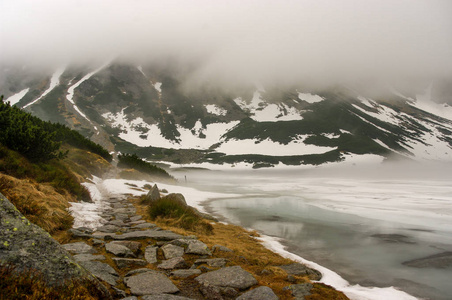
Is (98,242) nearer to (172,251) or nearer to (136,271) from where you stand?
(172,251)

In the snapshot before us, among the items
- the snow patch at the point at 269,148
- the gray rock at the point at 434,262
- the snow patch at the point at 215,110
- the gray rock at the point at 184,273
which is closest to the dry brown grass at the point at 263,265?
the gray rock at the point at 184,273

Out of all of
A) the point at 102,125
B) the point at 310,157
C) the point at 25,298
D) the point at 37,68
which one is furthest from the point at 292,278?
the point at 37,68

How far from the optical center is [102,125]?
423 feet

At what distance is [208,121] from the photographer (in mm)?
158250

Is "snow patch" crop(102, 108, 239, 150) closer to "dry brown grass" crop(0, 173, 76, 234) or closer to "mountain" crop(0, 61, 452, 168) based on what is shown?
"mountain" crop(0, 61, 452, 168)

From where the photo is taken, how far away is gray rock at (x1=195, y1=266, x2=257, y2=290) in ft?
13.3

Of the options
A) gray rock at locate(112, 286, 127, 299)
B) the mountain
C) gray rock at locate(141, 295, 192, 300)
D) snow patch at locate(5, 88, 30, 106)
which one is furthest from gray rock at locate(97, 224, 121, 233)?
snow patch at locate(5, 88, 30, 106)

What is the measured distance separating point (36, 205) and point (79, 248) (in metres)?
1.62

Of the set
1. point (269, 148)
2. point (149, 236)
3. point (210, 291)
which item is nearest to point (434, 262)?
point (210, 291)

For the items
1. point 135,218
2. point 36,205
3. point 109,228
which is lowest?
point 135,218

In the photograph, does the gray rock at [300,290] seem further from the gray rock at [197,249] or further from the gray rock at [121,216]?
the gray rock at [121,216]

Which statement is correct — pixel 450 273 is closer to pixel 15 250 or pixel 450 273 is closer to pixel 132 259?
pixel 132 259

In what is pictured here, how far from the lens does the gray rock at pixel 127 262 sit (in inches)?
179

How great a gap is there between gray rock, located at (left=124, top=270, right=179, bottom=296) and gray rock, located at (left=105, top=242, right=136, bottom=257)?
109 cm
